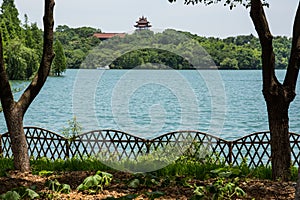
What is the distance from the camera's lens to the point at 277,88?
501 centimetres

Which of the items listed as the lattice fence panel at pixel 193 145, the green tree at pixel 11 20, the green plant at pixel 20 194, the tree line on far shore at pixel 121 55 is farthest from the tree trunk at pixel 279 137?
the green tree at pixel 11 20

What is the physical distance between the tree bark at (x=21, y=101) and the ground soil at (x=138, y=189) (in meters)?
0.34

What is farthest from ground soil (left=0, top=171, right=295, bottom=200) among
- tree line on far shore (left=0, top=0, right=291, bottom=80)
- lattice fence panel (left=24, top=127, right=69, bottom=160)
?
tree line on far shore (left=0, top=0, right=291, bottom=80)

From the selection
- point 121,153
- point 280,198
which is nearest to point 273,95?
point 280,198

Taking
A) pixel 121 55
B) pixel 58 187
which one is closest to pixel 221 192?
pixel 58 187

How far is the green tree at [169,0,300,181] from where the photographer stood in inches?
196

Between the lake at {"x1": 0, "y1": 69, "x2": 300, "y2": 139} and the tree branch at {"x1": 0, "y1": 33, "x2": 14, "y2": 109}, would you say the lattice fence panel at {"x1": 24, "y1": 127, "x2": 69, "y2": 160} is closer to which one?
the lake at {"x1": 0, "y1": 69, "x2": 300, "y2": 139}

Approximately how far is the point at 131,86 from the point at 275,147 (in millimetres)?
4531

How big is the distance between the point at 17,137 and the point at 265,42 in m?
3.17

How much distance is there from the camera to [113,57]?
739cm

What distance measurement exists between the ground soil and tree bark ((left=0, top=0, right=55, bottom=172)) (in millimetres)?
343

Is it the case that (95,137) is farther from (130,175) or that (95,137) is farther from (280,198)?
(280,198)

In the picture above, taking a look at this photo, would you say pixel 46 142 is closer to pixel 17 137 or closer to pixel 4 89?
pixel 17 137

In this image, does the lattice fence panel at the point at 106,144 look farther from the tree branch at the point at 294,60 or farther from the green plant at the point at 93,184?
the tree branch at the point at 294,60
